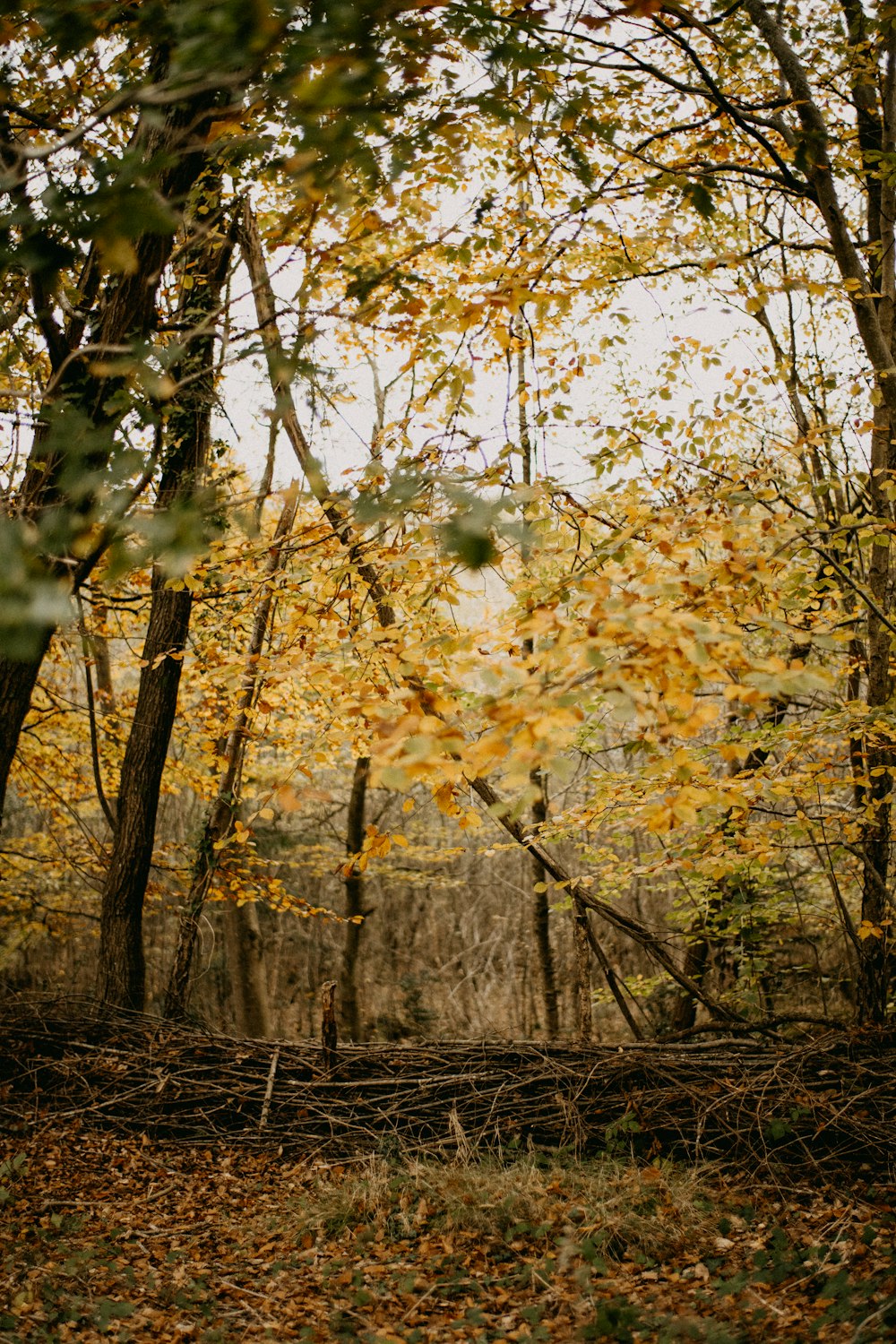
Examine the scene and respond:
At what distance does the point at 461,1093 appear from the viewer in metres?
5.13

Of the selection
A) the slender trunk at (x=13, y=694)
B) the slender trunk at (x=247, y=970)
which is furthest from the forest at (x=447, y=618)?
the slender trunk at (x=247, y=970)

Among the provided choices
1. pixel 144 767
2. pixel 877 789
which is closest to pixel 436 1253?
pixel 877 789

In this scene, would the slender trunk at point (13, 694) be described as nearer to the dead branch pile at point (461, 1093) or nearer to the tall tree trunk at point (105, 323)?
the tall tree trunk at point (105, 323)

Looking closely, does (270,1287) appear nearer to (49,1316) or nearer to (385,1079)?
(49,1316)

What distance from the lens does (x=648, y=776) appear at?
4613mm

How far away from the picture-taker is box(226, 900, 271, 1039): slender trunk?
10.3 metres

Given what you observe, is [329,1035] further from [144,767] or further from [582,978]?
[144,767]

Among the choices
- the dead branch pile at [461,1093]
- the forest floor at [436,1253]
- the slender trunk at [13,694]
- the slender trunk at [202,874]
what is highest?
the slender trunk at [13,694]

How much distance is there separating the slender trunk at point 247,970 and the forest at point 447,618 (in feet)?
10.3

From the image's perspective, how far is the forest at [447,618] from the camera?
83.5 inches

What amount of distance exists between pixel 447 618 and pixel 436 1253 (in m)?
2.93

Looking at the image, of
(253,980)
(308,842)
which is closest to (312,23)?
(253,980)

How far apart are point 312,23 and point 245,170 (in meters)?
3.00

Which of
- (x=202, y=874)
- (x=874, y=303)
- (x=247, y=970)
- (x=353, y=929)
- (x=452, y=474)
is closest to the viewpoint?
(x=452, y=474)
